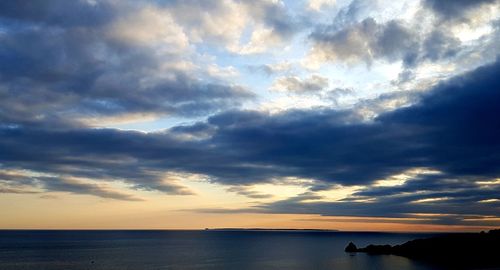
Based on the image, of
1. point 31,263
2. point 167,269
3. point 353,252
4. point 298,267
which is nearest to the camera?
point 167,269

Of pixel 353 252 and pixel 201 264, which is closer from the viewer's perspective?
pixel 201 264

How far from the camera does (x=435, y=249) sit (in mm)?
131500

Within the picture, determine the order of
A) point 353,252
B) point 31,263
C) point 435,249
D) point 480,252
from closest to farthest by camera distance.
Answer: point 31,263
point 480,252
point 435,249
point 353,252

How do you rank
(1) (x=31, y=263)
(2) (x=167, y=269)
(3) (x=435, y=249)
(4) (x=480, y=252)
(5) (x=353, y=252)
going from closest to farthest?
(2) (x=167, y=269) → (1) (x=31, y=263) → (4) (x=480, y=252) → (3) (x=435, y=249) → (5) (x=353, y=252)

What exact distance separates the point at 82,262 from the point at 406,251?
310ft

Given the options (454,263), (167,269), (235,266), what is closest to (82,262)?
(167,269)

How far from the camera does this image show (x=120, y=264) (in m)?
104

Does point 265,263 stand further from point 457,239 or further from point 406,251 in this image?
point 457,239

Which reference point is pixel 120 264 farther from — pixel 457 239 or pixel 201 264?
pixel 457 239

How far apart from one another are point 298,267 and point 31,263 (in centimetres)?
6533

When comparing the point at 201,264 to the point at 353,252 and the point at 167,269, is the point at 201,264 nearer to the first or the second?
the point at 167,269

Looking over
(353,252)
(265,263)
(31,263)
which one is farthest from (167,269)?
(353,252)

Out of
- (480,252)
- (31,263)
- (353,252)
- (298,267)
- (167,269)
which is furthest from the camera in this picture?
(353,252)

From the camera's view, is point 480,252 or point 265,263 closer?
point 265,263
